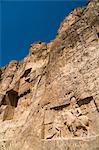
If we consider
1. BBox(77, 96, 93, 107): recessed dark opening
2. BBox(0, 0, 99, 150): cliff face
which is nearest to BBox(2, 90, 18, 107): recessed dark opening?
BBox(0, 0, 99, 150): cliff face

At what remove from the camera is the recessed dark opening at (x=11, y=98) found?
916 inches

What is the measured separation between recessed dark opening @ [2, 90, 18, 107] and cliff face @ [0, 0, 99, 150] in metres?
0.08

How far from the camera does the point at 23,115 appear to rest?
2092cm

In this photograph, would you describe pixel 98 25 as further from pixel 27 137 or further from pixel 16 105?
pixel 16 105

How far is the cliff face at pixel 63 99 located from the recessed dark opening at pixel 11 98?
0.08m

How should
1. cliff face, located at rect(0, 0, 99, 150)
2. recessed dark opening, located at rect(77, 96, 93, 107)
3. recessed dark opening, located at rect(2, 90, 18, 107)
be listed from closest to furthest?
1. cliff face, located at rect(0, 0, 99, 150)
2. recessed dark opening, located at rect(77, 96, 93, 107)
3. recessed dark opening, located at rect(2, 90, 18, 107)

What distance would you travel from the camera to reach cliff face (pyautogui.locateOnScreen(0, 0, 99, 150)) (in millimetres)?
14747

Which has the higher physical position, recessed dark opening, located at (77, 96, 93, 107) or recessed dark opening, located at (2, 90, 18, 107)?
recessed dark opening, located at (2, 90, 18, 107)

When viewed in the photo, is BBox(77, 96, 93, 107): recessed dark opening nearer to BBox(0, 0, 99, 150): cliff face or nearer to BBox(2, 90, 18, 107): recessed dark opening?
BBox(0, 0, 99, 150): cliff face

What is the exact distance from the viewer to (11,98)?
23.4 m

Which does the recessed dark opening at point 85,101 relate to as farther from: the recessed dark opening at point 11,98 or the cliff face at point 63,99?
the recessed dark opening at point 11,98

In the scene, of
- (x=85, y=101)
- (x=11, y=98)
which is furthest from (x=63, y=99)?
(x=11, y=98)

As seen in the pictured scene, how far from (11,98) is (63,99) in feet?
25.7

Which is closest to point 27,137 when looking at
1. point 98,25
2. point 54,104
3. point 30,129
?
point 30,129
